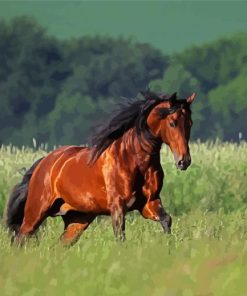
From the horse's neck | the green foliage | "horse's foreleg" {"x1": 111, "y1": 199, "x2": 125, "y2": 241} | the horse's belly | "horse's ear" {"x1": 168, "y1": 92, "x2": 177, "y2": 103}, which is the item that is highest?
"horse's ear" {"x1": 168, "y1": 92, "x2": 177, "y2": 103}

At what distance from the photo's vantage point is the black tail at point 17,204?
9.91 m

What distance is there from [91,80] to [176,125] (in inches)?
1611

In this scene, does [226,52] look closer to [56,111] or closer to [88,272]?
[56,111]

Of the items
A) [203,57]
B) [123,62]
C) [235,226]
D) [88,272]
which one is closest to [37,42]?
[123,62]

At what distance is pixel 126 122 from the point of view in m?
9.02

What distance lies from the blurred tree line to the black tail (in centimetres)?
3323

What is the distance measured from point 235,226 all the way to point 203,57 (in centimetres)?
4322

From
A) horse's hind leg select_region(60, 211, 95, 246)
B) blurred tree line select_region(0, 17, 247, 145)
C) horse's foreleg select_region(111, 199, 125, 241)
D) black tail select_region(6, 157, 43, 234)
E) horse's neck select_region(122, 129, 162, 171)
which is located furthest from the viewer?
blurred tree line select_region(0, 17, 247, 145)

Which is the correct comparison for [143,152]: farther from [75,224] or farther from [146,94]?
[75,224]

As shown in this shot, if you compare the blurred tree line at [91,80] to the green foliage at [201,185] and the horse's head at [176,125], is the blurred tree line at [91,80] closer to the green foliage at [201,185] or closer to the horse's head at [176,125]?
the green foliage at [201,185]

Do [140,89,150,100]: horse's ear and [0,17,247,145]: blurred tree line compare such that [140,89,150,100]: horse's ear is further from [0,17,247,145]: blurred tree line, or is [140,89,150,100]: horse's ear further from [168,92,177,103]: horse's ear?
[0,17,247,145]: blurred tree line

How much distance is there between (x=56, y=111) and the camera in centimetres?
4659

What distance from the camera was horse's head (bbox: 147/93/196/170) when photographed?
326 inches

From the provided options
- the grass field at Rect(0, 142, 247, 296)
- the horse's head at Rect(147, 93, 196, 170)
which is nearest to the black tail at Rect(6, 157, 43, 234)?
the grass field at Rect(0, 142, 247, 296)
